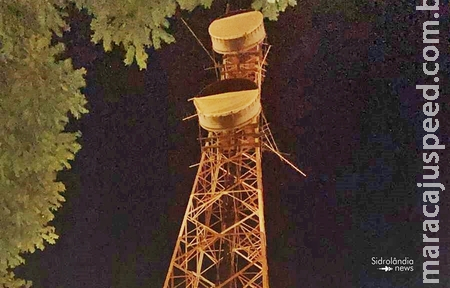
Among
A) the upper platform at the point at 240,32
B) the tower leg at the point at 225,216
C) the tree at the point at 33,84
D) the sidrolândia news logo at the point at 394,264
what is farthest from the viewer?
the sidrolândia news logo at the point at 394,264

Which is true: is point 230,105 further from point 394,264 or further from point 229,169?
point 394,264

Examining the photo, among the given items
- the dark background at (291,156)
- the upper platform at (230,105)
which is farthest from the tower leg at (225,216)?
the dark background at (291,156)

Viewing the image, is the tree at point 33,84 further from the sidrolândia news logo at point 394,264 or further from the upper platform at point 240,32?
the sidrolândia news logo at point 394,264

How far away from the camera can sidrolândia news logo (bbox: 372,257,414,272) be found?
4324 mm

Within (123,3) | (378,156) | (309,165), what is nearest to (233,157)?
(309,165)

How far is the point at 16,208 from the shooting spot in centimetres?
309

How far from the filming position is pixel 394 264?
4.38 meters

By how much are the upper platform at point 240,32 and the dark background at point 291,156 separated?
0.89 feet

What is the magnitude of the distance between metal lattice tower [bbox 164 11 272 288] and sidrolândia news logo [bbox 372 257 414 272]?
88cm

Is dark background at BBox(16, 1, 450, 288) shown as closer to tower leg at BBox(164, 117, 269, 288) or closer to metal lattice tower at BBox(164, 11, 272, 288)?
metal lattice tower at BBox(164, 11, 272, 288)

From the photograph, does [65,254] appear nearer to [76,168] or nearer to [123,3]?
[76,168]

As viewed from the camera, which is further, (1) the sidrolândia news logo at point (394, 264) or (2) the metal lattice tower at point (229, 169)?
(1) the sidrolândia news logo at point (394, 264)

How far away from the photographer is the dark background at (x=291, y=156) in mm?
4410

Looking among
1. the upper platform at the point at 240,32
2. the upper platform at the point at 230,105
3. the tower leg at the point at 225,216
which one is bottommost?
the tower leg at the point at 225,216
